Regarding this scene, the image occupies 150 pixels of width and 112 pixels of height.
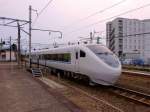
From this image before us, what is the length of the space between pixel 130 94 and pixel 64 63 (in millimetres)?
8359

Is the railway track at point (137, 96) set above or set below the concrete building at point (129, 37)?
below

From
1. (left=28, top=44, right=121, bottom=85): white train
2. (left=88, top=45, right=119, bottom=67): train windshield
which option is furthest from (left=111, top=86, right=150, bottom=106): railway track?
(left=88, top=45, right=119, bottom=67): train windshield

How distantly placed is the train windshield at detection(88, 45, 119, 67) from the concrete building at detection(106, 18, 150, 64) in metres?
51.1

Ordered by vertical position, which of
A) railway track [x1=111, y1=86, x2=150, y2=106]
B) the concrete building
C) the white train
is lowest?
railway track [x1=111, y1=86, x2=150, y2=106]

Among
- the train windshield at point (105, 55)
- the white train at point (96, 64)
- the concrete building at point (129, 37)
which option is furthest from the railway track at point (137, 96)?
the concrete building at point (129, 37)

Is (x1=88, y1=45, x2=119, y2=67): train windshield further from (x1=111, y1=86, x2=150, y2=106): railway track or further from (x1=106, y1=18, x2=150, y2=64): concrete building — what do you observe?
(x1=106, y1=18, x2=150, y2=64): concrete building

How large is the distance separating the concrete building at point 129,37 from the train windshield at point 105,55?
51.1 metres

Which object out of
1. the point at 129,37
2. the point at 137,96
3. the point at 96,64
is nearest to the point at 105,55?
the point at 96,64

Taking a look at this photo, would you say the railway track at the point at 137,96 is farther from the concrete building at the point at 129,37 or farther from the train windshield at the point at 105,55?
the concrete building at the point at 129,37

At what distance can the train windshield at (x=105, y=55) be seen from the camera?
1384cm

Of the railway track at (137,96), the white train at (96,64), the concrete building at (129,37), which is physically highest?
the concrete building at (129,37)

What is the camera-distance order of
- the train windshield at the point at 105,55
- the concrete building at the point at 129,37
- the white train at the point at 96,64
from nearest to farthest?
the white train at the point at 96,64 → the train windshield at the point at 105,55 → the concrete building at the point at 129,37

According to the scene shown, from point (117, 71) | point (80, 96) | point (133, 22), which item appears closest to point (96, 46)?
point (117, 71)

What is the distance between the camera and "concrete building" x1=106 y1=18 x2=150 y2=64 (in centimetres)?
7100
